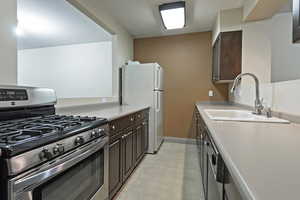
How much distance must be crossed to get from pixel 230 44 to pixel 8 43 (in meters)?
2.88

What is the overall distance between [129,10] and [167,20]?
2.12 feet

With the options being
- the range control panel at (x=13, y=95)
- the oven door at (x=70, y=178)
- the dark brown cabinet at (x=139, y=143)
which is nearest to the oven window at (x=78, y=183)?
the oven door at (x=70, y=178)

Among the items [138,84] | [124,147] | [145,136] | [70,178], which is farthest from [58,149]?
[138,84]

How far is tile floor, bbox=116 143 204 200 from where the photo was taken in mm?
1955

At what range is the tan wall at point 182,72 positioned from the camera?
12.6 feet

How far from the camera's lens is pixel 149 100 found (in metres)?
3.27

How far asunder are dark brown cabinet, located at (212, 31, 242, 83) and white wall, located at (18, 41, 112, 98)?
8.38ft

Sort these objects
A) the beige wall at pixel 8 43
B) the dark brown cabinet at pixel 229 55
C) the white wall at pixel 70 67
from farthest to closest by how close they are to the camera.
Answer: the white wall at pixel 70 67
the dark brown cabinet at pixel 229 55
the beige wall at pixel 8 43

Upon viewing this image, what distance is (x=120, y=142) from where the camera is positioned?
77.5 inches

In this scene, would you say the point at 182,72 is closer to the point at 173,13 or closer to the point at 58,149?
the point at 173,13

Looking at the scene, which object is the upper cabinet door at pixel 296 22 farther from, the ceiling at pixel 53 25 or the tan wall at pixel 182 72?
the tan wall at pixel 182 72

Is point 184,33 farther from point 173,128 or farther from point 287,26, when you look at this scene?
point 173,128

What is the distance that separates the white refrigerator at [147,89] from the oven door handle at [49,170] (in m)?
2.01

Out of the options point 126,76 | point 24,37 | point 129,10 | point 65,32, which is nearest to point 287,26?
point 129,10
